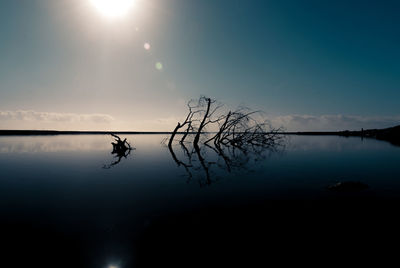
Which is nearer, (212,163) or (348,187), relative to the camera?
(348,187)

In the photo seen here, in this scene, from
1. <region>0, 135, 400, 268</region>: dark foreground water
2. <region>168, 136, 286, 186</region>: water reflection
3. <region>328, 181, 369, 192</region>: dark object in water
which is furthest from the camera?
<region>168, 136, 286, 186</region>: water reflection

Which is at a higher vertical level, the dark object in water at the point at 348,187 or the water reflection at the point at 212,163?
the water reflection at the point at 212,163

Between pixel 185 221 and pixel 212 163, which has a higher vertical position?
pixel 212 163

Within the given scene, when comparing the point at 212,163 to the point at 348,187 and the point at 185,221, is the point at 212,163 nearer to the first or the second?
the point at 348,187

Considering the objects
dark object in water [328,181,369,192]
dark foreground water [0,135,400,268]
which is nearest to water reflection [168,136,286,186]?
dark foreground water [0,135,400,268]

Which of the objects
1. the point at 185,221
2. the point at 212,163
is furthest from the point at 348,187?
the point at 212,163

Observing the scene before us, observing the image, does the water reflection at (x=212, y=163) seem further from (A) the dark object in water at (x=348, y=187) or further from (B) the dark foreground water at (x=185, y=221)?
(A) the dark object in water at (x=348, y=187)

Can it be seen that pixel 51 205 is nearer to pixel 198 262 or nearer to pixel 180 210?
pixel 180 210

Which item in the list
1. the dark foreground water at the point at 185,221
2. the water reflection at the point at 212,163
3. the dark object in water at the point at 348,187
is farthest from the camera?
the water reflection at the point at 212,163

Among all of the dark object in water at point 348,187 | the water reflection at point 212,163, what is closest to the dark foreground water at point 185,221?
the dark object in water at point 348,187

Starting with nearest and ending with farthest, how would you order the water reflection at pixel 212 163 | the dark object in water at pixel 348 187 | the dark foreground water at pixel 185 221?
the dark foreground water at pixel 185 221 → the dark object in water at pixel 348 187 → the water reflection at pixel 212 163

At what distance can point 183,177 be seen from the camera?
10.3 metres

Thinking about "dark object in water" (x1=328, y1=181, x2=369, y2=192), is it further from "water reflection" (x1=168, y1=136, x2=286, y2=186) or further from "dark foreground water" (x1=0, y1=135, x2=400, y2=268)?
"water reflection" (x1=168, y1=136, x2=286, y2=186)

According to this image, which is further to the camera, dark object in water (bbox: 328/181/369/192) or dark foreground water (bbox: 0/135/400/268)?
dark object in water (bbox: 328/181/369/192)
